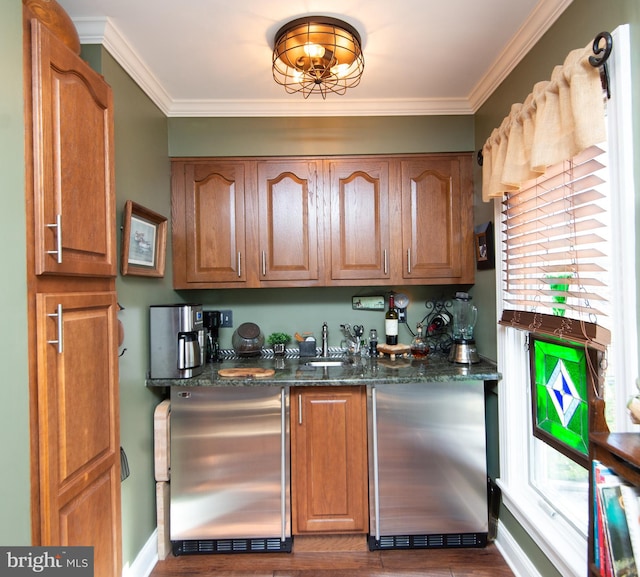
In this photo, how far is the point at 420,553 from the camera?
2.03 meters

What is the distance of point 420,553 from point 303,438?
88cm

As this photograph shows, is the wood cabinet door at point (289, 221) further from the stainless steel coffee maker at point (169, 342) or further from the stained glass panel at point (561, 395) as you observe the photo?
the stained glass panel at point (561, 395)

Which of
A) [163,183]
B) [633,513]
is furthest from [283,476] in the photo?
[163,183]

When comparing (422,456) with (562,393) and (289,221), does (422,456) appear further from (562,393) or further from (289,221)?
(289,221)

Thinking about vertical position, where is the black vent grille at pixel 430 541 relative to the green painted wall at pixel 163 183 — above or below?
below

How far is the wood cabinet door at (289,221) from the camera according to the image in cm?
239

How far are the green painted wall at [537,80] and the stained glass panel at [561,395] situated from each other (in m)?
0.40

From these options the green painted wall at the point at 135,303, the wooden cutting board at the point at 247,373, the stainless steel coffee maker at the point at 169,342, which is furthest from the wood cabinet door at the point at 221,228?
the wooden cutting board at the point at 247,373

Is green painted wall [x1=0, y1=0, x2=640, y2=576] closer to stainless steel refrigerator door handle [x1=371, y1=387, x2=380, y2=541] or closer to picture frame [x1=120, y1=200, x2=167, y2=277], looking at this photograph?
picture frame [x1=120, y1=200, x2=167, y2=277]

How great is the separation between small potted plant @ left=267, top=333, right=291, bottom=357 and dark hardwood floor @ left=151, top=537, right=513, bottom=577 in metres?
1.09

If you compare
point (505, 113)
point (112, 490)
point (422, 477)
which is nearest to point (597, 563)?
point (422, 477)

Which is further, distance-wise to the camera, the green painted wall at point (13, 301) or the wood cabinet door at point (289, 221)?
the wood cabinet door at point (289, 221)
